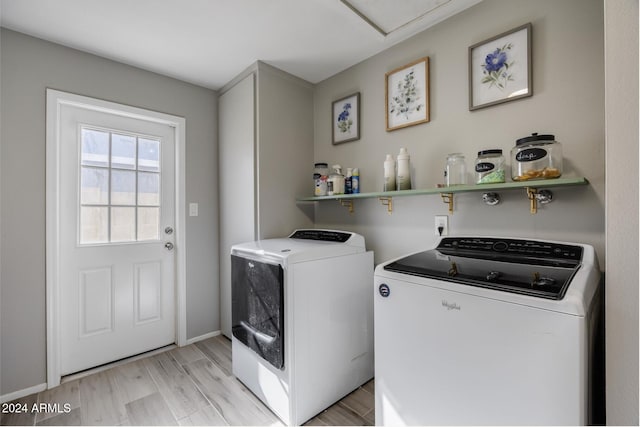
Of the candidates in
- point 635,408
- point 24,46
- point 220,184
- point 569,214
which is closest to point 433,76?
point 569,214

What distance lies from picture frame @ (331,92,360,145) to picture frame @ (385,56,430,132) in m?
0.27

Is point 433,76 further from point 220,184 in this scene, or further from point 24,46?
point 24,46

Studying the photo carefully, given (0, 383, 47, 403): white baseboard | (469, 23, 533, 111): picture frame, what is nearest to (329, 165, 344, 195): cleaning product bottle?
(469, 23, 533, 111): picture frame

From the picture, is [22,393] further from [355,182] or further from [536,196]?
[536,196]

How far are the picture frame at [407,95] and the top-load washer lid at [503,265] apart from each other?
82 centimetres

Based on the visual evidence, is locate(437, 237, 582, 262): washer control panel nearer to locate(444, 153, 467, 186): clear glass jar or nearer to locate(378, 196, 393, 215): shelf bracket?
locate(444, 153, 467, 186): clear glass jar

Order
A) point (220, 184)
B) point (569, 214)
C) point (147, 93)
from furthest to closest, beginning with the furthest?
1. point (220, 184)
2. point (147, 93)
3. point (569, 214)

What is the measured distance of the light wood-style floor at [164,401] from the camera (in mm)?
1542

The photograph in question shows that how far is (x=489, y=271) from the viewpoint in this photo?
110cm

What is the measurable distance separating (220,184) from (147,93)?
885 millimetres

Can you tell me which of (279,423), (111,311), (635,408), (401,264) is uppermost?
(401,264)

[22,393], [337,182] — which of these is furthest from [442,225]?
[22,393]

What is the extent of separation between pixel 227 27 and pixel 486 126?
→ 1609mm

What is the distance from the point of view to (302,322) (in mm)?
1525
